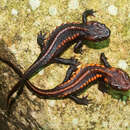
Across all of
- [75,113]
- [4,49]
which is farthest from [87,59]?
[4,49]

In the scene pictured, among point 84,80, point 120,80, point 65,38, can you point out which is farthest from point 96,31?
point 120,80

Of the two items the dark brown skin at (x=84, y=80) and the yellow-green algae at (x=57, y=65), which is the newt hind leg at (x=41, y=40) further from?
the dark brown skin at (x=84, y=80)

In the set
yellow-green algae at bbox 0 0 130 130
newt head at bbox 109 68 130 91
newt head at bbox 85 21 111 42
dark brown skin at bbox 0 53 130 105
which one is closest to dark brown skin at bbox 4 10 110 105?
newt head at bbox 85 21 111 42

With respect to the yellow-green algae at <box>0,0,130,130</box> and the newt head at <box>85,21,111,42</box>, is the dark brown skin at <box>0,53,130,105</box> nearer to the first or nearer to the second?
the yellow-green algae at <box>0,0,130,130</box>

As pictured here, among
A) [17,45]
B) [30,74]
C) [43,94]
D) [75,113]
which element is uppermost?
[17,45]

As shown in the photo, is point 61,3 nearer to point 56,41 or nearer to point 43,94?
point 56,41

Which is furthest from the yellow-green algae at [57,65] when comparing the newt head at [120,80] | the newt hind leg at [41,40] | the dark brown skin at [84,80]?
the newt head at [120,80]
